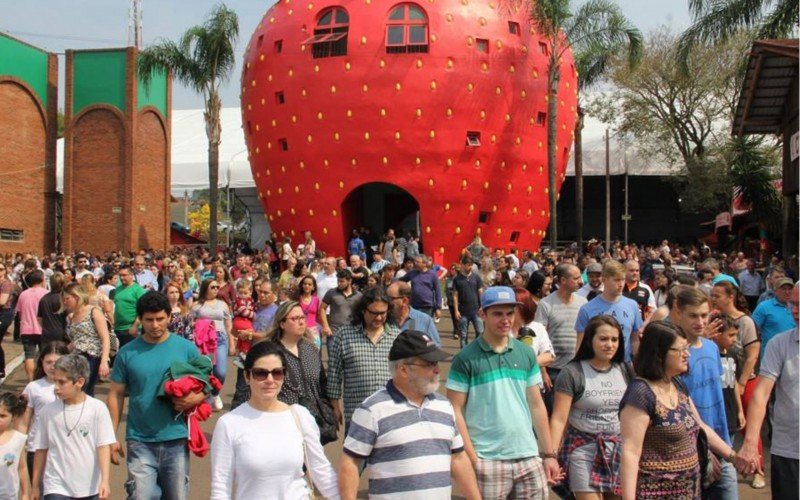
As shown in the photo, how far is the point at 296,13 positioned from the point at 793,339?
21.1m

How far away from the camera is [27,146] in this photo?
33875mm

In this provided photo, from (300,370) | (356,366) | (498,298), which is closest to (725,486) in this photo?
(498,298)

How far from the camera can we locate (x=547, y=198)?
2589 cm

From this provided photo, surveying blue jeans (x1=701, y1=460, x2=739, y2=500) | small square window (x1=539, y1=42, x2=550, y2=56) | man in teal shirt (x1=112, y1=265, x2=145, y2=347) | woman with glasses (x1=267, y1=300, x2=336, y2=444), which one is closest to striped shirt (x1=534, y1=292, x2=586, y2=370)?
woman with glasses (x1=267, y1=300, x2=336, y2=444)

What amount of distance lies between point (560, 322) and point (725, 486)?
8.07 ft

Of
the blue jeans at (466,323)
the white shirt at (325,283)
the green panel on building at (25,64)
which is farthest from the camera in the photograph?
the green panel on building at (25,64)

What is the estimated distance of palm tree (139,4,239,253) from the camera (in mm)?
26781

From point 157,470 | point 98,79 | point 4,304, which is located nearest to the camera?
point 157,470

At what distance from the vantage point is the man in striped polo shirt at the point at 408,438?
3.87 meters

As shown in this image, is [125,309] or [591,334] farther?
[125,309]

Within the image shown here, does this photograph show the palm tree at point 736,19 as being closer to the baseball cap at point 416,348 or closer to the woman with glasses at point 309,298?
the woman with glasses at point 309,298

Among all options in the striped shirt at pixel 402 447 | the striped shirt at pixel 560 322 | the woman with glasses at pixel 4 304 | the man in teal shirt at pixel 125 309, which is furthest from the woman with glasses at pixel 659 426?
the woman with glasses at pixel 4 304

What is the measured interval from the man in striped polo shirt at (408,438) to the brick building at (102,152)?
103 ft

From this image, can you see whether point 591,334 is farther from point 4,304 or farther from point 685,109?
point 685,109
